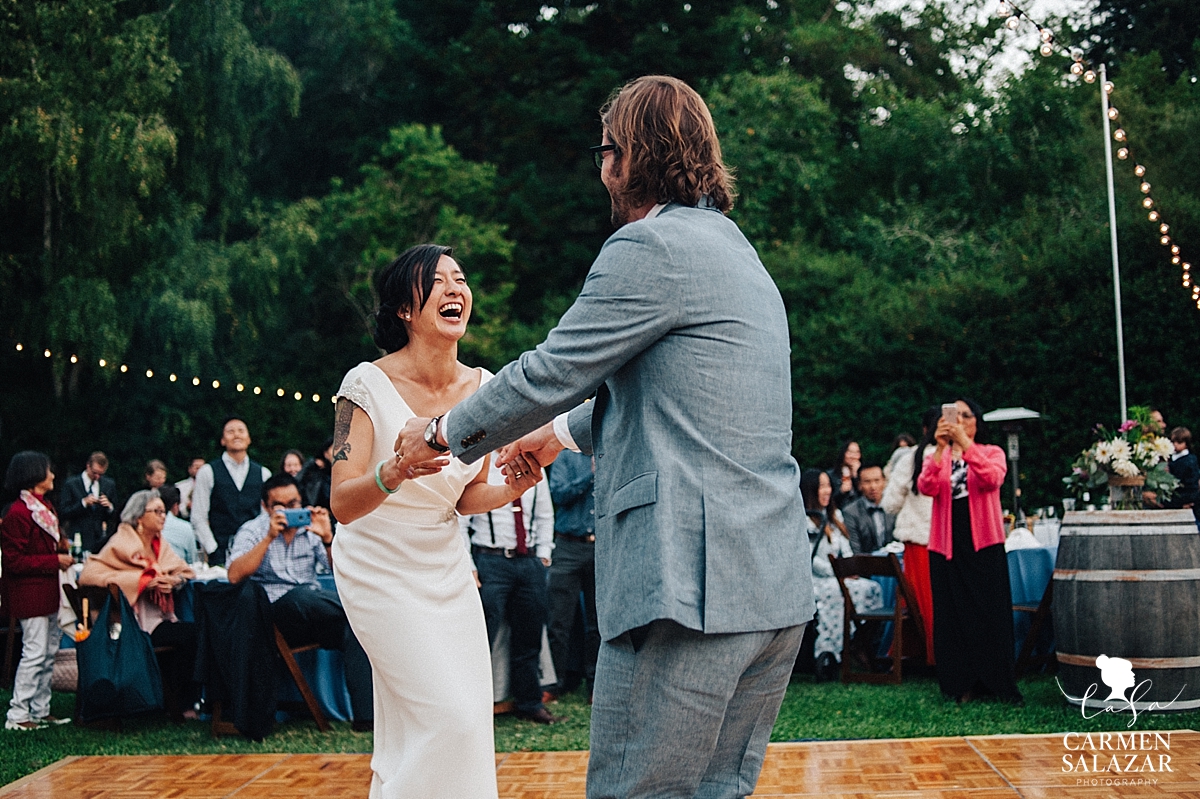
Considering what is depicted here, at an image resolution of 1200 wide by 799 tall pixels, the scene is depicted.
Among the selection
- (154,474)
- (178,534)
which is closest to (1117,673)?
(178,534)

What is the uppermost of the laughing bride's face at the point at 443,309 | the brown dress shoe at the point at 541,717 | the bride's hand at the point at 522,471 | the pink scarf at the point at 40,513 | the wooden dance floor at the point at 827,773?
the laughing bride's face at the point at 443,309

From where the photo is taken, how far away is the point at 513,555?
7203 mm

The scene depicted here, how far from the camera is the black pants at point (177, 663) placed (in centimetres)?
728

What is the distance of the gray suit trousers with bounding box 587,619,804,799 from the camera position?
206cm

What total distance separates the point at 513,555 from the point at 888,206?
15643 mm

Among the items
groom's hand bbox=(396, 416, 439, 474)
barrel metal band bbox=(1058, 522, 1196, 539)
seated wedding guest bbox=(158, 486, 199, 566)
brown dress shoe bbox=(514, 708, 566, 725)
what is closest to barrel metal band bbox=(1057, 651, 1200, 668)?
barrel metal band bbox=(1058, 522, 1196, 539)

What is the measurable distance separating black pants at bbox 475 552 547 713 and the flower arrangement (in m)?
3.26

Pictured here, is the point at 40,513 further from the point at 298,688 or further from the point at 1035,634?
the point at 1035,634

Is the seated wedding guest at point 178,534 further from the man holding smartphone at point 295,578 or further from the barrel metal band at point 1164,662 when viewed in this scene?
the barrel metal band at point 1164,662

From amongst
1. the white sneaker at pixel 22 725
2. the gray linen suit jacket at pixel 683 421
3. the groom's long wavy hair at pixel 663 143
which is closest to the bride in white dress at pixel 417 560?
the gray linen suit jacket at pixel 683 421

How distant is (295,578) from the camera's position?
7070 mm

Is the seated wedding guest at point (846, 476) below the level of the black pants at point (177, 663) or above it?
above

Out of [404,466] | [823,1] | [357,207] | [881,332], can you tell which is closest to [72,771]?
[404,466]

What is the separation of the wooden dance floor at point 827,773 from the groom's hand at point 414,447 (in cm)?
267
